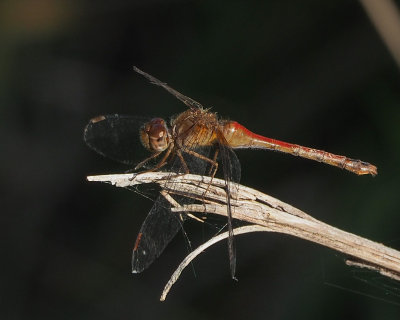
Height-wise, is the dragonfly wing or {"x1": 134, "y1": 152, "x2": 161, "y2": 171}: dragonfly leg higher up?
{"x1": 134, "y1": 152, "x2": 161, "y2": 171}: dragonfly leg

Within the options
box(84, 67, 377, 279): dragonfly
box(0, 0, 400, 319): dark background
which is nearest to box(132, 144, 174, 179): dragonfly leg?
box(84, 67, 377, 279): dragonfly

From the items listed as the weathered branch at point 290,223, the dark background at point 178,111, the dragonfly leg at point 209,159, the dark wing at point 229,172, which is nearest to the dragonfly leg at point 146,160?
the dragonfly leg at point 209,159

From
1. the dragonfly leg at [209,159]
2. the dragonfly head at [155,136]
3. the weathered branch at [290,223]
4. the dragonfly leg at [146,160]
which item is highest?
the dragonfly head at [155,136]

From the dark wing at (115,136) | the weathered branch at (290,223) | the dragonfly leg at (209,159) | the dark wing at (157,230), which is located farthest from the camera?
the dark wing at (115,136)

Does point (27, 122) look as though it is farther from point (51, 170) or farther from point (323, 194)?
point (323, 194)

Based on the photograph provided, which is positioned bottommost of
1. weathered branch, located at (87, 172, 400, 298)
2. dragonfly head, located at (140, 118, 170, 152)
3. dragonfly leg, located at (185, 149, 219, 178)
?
weathered branch, located at (87, 172, 400, 298)

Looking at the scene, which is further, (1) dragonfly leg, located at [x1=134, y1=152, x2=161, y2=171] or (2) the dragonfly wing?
(1) dragonfly leg, located at [x1=134, y1=152, x2=161, y2=171]

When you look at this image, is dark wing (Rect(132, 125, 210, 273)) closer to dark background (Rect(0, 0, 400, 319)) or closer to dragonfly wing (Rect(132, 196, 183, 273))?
dragonfly wing (Rect(132, 196, 183, 273))

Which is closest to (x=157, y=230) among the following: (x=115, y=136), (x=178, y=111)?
(x=115, y=136)

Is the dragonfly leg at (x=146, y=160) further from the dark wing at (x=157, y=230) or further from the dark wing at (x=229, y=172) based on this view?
the dark wing at (x=229, y=172)
